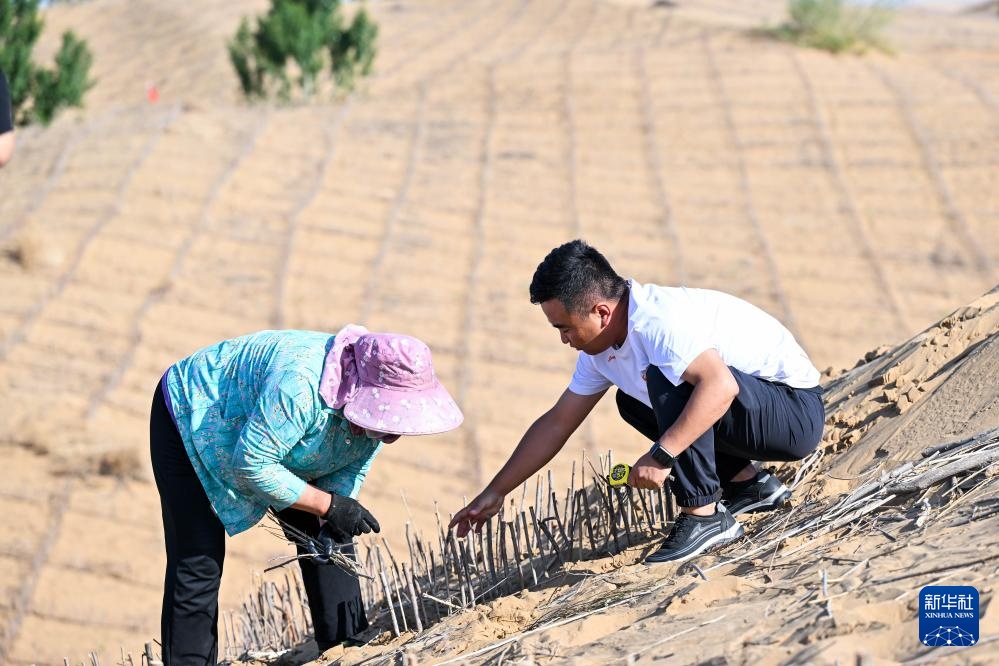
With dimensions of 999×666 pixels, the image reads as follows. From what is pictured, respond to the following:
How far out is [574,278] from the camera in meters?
2.29

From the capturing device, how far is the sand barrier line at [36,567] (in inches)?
178

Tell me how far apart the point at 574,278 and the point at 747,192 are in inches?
229

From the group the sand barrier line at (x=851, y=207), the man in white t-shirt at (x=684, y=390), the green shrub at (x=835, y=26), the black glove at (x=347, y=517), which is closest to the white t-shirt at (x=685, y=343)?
the man in white t-shirt at (x=684, y=390)

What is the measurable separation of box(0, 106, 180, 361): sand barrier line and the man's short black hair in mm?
4723

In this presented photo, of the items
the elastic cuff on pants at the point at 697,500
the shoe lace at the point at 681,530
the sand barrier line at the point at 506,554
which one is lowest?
the sand barrier line at the point at 506,554

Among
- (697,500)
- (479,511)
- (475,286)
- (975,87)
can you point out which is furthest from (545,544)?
(975,87)

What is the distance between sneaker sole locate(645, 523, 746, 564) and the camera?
2.37 meters

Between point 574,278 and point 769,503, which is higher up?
point 574,278

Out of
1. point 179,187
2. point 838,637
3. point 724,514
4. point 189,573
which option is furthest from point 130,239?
point 838,637

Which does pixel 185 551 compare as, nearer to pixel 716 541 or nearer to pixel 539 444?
pixel 539 444

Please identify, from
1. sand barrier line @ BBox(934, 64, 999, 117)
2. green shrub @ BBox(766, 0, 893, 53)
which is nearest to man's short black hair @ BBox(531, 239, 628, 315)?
sand barrier line @ BBox(934, 64, 999, 117)

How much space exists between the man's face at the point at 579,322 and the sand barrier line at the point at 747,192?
4.45m

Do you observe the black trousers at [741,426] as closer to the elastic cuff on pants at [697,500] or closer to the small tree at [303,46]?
the elastic cuff on pants at [697,500]

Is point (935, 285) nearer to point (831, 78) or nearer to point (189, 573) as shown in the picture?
point (831, 78)
